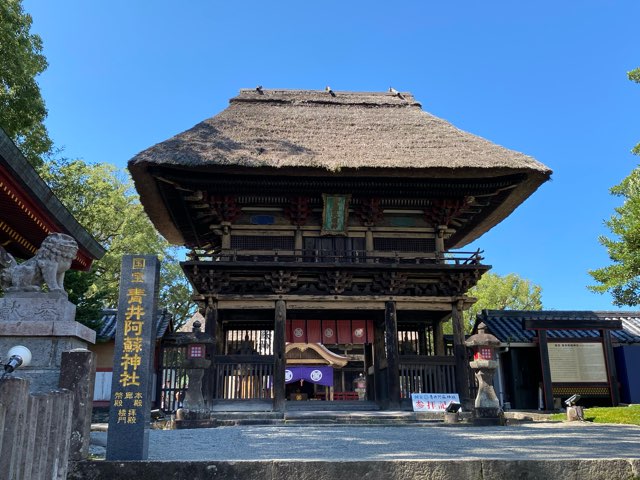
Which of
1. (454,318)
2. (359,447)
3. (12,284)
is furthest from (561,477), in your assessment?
(454,318)

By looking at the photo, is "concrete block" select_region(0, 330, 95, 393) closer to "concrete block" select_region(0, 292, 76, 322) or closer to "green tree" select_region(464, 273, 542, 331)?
"concrete block" select_region(0, 292, 76, 322)

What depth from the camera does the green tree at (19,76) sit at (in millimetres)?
12586

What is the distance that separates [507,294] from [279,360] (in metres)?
25.3

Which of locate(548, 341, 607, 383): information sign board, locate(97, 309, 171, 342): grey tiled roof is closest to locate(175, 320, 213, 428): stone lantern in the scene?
locate(97, 309, 171, 342): grey tiled roof

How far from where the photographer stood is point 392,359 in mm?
11273

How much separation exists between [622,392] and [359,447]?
11.4 metres

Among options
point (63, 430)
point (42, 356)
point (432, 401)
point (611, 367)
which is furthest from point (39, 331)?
point (611, 367)

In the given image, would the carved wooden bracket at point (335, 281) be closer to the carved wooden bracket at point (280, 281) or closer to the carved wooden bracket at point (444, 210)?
the carved wooden bracket at point (280, 281)

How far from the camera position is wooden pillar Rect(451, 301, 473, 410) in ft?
36.0

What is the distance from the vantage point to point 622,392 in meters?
13.5

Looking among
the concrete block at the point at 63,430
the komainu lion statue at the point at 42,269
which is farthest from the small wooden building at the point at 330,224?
the concrete block at the point at 63,430

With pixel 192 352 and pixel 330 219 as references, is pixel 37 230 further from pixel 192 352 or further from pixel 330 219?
pixel 330 219

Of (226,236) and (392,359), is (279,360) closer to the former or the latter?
(392,359)

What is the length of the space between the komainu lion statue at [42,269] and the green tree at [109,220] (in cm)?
1400
